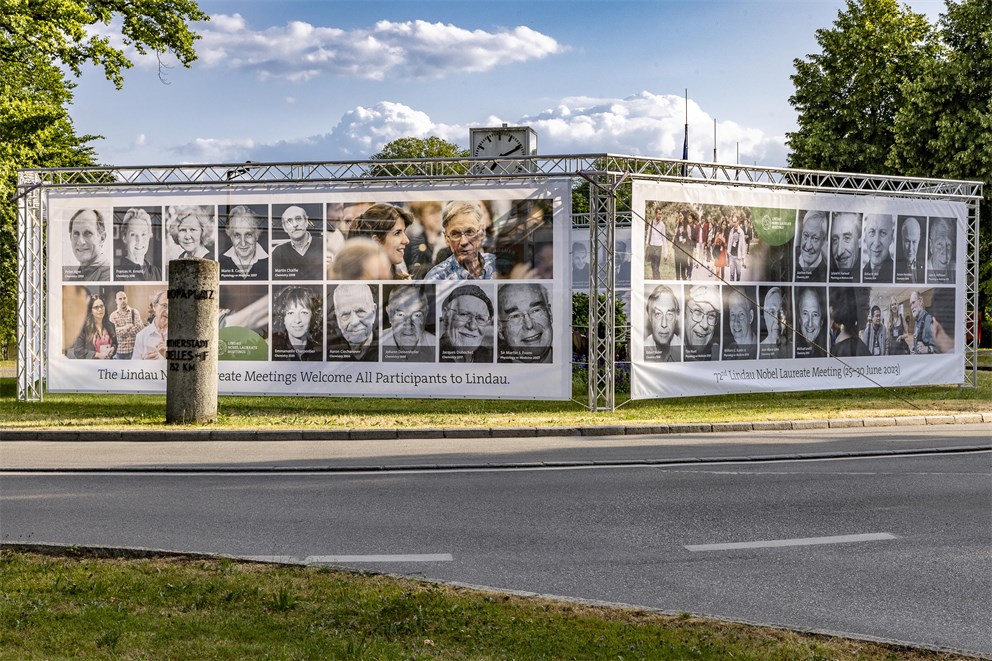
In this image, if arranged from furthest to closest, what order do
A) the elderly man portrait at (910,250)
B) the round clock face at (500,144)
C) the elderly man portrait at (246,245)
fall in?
1. the round clock face at (500,144)
2. the elderly man portrait at (910,250)
3. the elderly man portrait at (246,245)

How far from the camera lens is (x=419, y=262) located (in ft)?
63.9

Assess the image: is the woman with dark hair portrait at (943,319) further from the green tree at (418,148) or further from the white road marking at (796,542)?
the green tree at (418,148)

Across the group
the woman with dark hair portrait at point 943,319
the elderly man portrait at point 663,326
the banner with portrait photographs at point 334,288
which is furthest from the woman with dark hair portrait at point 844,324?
the banner with portrait photographs at point 334,288

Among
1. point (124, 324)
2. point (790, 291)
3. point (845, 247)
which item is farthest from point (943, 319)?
point (124, 324)

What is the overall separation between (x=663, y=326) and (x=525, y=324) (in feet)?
9.62

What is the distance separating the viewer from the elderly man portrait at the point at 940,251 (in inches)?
912

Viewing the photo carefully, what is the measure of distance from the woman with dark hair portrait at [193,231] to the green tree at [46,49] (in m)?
4.87

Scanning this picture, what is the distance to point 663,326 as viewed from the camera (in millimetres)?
19766

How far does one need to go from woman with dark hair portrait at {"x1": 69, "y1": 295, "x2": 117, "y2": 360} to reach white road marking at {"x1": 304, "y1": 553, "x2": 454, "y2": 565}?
15.0 m

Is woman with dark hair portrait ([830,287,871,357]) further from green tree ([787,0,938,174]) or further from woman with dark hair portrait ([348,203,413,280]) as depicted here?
green tree ([787,0,938,174])

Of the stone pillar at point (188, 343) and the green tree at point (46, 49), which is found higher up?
the green tree at point (46, 49)

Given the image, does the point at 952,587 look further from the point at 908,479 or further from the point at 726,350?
the point at 726,350

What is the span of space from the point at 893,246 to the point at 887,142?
48.7ft

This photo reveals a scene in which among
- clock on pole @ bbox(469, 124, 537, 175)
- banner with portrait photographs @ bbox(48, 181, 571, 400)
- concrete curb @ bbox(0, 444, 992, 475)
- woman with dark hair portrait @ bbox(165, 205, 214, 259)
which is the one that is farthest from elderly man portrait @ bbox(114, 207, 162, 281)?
concrete curb @ bbox(0, 444, 992, 475)
